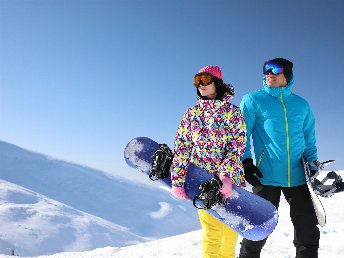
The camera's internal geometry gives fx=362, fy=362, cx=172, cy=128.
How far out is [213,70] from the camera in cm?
364

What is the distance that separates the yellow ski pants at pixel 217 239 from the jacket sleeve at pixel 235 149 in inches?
17.8

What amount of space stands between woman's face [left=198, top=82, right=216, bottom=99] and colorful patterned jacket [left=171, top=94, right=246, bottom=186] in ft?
0.27

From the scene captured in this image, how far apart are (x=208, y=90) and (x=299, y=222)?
174 cm

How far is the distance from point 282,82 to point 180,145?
160 cm

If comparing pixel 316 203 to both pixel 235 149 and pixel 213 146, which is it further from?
pixel 213 146

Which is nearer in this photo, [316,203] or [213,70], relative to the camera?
[213,70]

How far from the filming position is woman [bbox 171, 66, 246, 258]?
11.0ft

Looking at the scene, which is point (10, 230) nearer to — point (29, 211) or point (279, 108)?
point (29, 211)

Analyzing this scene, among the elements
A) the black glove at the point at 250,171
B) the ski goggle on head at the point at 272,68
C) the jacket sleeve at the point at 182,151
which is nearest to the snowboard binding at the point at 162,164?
the jacket sleeve at the point at 182,151

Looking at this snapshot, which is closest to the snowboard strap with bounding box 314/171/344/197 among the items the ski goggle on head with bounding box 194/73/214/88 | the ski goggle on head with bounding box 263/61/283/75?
the ski goggle on head with bounding box 263/61/283/75

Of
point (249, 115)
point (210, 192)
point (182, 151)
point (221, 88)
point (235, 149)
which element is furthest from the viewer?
point (249, 115)

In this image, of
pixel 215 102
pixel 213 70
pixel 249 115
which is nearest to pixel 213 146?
pixel 215 102

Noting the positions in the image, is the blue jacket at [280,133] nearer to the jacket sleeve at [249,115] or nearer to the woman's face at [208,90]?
the jacket sleeve at [249,115]

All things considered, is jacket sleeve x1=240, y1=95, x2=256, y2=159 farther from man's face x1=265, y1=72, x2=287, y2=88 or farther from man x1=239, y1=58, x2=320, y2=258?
man's face x1=265, y1=72, x2=287, y2=88
